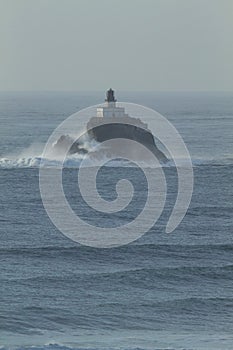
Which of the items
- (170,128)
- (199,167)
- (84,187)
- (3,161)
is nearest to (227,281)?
(84,187)

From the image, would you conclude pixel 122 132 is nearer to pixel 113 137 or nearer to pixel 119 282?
pixel 113 137

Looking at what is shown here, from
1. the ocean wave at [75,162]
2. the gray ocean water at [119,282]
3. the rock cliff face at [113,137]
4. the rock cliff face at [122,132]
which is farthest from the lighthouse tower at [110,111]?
the gray ocean water at [119,282]

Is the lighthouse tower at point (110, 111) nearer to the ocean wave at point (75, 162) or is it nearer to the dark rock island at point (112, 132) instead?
the dark rock island at point (112, 132)

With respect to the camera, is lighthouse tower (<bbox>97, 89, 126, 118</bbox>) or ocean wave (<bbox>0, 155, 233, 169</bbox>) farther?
lighthouse tower (<bbox>97, 89, 126, 118</bbox>)

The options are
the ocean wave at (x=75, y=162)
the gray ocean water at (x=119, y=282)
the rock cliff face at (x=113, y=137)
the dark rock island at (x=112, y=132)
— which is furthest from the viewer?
the dark rock island at (x=112, y=132)

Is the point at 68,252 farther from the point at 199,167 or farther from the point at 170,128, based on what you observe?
the point at 170,128

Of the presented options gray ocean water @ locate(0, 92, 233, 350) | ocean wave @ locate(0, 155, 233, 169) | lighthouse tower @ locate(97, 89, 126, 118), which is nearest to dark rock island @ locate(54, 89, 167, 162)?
lighthouse tower @ locate(97, 89, 126, 118)

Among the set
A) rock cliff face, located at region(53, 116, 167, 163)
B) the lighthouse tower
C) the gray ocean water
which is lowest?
the gray ocean water

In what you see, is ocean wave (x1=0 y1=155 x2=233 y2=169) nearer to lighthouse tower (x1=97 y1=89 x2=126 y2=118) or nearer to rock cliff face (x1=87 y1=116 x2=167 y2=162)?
rock cliff face (x1=87 y1=116 x2=167 y2=162)

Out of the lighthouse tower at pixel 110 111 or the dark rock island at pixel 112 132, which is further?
the lighthouse tower at pixel 110 111

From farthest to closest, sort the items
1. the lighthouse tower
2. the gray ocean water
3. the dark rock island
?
the lighthouse tower, the dark rock island, the gray ocean water

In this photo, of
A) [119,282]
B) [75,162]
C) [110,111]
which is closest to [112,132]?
[110,111]

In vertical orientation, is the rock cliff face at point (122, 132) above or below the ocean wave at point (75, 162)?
above
